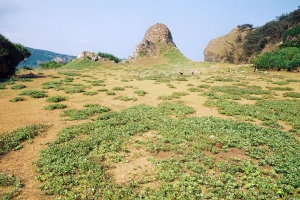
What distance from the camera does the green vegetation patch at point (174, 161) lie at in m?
4.96

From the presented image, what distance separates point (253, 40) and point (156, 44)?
31994 mm

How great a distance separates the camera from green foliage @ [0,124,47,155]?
670cm

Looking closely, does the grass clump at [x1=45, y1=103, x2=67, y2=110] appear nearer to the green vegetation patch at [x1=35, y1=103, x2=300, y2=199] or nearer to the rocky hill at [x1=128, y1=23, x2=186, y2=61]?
the green vegetation patch at [x1=35, y1=103, x2=300, y2=199]

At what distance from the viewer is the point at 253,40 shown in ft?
197

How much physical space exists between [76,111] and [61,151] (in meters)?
4.26

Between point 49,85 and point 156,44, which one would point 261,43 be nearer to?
point 156,44

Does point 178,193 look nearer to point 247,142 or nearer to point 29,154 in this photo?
point 247,142

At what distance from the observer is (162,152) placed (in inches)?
269

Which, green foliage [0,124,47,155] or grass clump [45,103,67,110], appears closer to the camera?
green foliage [0,124,47,155]

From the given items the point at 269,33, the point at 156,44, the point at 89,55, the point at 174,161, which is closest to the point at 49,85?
the point at 174,161

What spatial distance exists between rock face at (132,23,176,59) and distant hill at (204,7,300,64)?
2452cm

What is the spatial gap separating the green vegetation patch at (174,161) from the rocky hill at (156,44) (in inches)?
1642

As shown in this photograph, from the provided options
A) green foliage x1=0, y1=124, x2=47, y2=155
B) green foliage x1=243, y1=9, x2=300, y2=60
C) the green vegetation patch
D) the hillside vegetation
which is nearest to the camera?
the green vegetation patch

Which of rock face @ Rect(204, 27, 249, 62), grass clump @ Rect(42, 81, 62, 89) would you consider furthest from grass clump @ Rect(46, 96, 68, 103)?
rock face @ Rect(204, 27, 249, 62)
